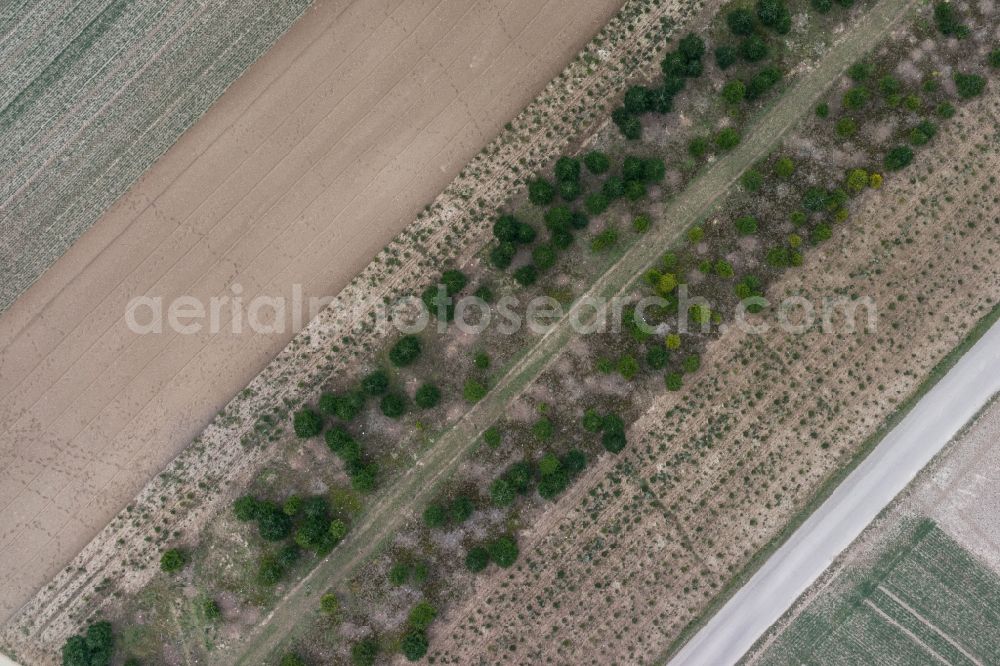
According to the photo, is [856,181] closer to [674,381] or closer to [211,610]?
[674,381]

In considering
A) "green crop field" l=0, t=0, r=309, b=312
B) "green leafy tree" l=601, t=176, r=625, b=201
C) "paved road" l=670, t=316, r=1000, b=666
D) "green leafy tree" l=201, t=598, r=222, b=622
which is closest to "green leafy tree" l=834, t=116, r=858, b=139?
"green leafy tree" l=601, t=176, r=625, b=201

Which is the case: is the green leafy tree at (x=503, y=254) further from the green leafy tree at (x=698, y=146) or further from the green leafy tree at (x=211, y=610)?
the green leafy tree at (x=211, y=610)

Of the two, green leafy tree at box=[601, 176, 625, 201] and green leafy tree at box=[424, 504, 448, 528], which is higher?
green leafy tree at box=[601, 176, 625, 201]

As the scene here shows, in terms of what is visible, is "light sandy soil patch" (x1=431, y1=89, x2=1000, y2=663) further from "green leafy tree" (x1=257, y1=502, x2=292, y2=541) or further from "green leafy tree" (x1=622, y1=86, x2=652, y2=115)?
"green leafy tree" (x1=622, y1=86, x2=652, y2=115)

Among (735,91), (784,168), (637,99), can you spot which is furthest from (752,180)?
(637,99)

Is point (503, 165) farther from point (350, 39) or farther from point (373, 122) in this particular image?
point (350, 39)

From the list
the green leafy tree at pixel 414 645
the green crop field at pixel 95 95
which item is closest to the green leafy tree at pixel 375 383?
the green leafy tree at pixel 414 645

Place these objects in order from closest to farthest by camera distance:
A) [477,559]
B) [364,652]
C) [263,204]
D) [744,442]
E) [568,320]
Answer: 1. [477,559]
2. [364,652]
3. [744,442]
4. [568,320]
5. [263,204]
